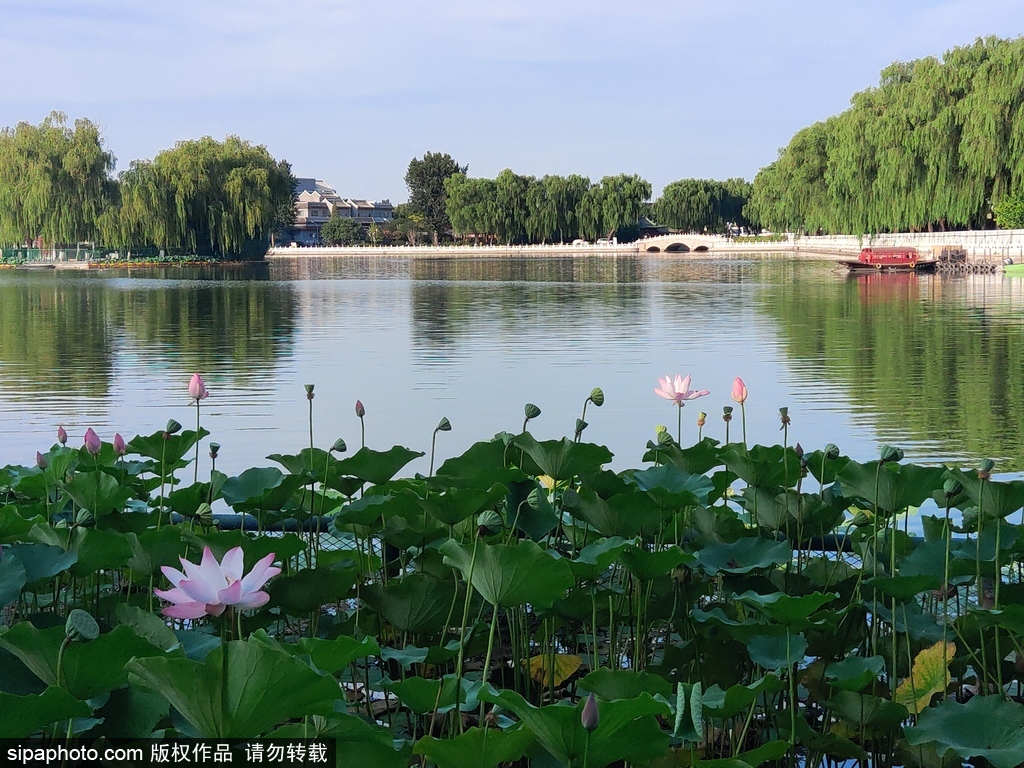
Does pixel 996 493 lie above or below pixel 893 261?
below

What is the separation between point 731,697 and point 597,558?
1.16 feet

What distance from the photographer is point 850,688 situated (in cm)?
181

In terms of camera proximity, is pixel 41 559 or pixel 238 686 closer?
pixel 238 686

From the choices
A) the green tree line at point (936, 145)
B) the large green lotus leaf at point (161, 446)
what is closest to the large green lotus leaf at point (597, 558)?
the large green lotus leaf at point (161, 446)

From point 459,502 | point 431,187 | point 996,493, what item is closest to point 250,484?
point 459,502

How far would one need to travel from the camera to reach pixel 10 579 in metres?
1.78

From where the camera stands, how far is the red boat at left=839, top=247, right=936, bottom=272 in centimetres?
3166

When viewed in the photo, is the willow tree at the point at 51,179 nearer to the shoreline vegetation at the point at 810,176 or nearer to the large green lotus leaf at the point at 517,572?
the shoreline vegetation at the point at 810,176

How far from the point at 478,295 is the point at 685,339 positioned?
12.0 m

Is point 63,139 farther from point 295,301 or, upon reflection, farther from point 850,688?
point 850,688

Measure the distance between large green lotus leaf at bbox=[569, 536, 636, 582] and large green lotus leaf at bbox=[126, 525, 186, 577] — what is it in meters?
0.74

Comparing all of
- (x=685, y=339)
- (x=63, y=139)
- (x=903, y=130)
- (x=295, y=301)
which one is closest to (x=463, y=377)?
(x=685, y=339)

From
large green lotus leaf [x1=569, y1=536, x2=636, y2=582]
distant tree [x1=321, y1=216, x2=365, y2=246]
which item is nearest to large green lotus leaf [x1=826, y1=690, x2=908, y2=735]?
large green lotus leaf [x1=569, y1=536, x2=636, y2=582]

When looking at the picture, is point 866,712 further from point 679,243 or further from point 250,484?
point 679,243
